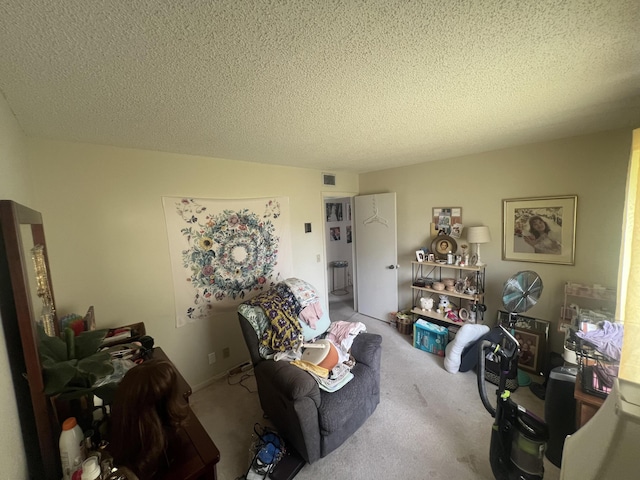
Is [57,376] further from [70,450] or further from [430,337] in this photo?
[430,337]

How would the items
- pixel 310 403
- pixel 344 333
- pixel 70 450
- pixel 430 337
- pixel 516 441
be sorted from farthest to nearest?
pixel 430 337, pixel 344 333, pixel 310 403, pixel 516 441, pixel 70 450

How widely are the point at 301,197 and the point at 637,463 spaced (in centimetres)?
305

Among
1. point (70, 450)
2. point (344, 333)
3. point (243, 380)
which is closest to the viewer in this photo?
point (70, 450)

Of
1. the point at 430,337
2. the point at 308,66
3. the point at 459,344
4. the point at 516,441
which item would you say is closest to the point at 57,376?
the point at 308,66

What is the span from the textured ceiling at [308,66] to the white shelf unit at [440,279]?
1.64m

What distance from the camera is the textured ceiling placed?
0.72 metres

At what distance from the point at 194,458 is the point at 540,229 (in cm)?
324

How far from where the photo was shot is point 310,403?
5.00 feet

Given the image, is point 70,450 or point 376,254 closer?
point 70,450

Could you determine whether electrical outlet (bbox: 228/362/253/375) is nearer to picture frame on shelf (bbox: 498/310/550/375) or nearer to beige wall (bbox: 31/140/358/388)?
beige wall (bbox: 31/140/358/388)

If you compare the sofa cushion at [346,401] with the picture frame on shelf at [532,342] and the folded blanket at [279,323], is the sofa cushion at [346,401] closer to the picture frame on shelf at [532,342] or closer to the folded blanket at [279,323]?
the folded blanket at [279,323]

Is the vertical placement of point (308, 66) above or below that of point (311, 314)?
above

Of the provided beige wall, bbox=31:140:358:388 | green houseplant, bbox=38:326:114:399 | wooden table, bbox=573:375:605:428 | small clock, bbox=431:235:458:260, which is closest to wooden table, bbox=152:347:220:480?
green houseplant, bbox=38:326:114:399

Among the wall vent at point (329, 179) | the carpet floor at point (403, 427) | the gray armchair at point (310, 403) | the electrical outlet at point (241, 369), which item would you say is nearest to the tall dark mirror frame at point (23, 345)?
the gray armchair at point (310, 403)
